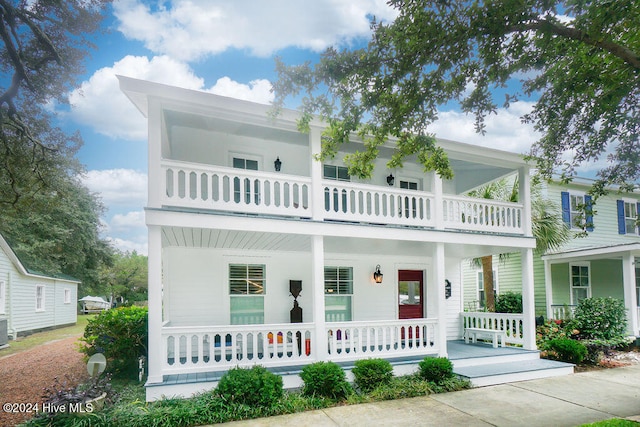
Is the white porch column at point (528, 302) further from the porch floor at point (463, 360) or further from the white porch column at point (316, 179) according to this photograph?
the white porch column at point (316, 179)

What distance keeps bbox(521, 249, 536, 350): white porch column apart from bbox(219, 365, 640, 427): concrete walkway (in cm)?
173

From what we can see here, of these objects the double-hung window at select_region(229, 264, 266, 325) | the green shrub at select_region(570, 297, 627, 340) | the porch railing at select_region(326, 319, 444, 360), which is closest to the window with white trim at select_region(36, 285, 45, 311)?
the double-hung window at select_region(229, 264, 266, 325)

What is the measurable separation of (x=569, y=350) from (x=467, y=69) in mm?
7719

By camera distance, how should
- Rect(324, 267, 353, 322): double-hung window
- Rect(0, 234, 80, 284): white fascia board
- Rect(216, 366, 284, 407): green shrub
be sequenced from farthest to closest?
Rect(0, 234, 80, 284): white fascia board → Rect(324, 267, 353, 322): double-hung window → Rect(216, 366, 284, 407): green shrub

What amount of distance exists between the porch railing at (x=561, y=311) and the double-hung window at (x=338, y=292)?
315 inches

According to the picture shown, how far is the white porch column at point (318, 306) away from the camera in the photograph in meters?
7.89

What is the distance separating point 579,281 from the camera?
15.9 meters

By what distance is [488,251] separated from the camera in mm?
11133

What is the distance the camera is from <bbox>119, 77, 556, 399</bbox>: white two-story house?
715cm

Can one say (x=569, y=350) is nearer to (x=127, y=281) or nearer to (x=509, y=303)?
(x=509, y=303)

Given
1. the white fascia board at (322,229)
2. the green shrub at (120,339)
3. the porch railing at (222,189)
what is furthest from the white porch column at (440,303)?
the green shrub at (120,339)

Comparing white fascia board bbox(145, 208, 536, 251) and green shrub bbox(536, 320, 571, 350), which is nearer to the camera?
white fascia board bbox(145, 208, 536, 251)

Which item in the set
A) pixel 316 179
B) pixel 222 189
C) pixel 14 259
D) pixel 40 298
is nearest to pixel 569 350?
pixel 316 179

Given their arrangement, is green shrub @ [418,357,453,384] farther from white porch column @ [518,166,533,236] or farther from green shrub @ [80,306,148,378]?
green shrub @ [80,306,148,378]
